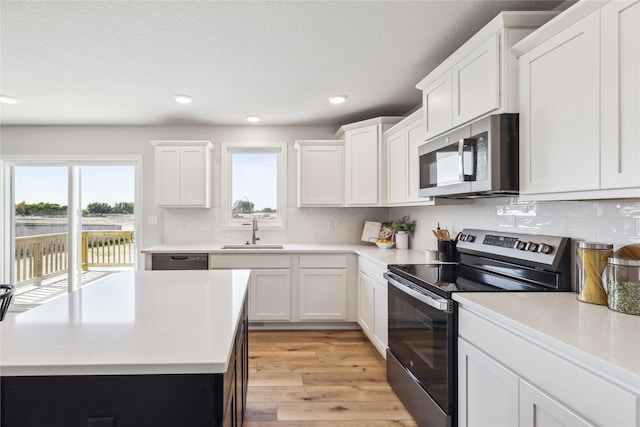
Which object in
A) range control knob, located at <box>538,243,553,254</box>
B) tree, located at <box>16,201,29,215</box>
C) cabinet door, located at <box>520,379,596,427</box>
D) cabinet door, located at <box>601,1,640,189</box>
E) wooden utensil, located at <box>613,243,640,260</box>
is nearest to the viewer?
cabinet door, located at <box>520,379,596,427</box>

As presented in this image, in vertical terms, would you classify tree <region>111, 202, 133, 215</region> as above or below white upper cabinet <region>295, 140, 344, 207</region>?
below

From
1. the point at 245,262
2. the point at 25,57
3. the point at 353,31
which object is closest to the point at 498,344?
the point at 353,31

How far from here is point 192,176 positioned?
3.85m

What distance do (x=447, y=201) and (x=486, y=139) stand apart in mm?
866

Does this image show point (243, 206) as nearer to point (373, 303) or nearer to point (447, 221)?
point (373, 303)

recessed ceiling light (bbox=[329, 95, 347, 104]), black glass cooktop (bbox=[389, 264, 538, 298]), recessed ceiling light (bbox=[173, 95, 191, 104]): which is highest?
recessed ceiling light (bbox=[329, 95, 347, 104])

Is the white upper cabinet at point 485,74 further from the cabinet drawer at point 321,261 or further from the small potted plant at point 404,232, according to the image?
the cabinet drawer at point 321,261

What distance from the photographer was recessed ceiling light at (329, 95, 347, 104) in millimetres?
3177

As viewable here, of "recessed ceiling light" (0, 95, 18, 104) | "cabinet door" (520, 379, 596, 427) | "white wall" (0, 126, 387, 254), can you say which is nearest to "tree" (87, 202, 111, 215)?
"white wall" (0, 126, 387, 254)

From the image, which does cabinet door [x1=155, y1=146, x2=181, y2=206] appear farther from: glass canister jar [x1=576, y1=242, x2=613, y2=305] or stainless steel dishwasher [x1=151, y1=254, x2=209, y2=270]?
glass canister jar [x1=576, y1=242, x2=613, y2=305]

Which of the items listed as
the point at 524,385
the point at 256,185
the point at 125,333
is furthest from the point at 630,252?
the point at 256,185

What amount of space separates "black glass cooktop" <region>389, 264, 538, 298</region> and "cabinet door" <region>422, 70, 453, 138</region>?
0.90m

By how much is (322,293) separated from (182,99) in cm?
234

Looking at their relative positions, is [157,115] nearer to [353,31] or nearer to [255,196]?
Result: [255,196]
